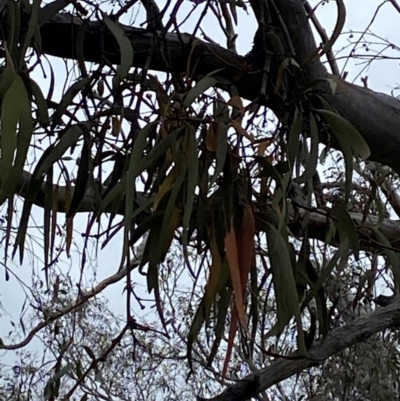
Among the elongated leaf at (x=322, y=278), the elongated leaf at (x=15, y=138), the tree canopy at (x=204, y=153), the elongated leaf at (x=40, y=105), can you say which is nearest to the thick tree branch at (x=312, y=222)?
the tree canopy at (x=204, y=153)

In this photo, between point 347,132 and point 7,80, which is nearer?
point 7,80

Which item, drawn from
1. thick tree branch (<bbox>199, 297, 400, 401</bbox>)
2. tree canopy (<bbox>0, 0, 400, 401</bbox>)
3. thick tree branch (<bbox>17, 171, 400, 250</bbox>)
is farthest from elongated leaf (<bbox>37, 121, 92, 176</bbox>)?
thick tree branch (<bbox>199, 297, 400, 401</bbox>)

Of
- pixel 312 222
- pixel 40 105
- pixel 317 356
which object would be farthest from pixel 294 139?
pixel 312 222

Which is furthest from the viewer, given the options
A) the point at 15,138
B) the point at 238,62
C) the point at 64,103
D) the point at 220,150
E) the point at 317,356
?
the point at 317,356

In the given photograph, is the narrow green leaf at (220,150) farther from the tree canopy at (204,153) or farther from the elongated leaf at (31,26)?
the elongated leaf at (31,26)

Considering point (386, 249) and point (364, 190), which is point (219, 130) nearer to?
point (386, 249)

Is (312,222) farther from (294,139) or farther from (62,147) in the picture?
(62,147)

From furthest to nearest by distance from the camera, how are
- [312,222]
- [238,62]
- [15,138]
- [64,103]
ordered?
[312,222] < [238,62] < [64,103] < [15,138]

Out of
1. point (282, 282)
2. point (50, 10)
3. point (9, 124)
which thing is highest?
point (50, 10)

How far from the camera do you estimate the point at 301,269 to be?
783 mm

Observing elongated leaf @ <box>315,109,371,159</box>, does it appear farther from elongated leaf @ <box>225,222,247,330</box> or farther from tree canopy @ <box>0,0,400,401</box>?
elongated leaf @ <box>225,222,247,330</box>

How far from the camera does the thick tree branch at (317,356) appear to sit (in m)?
1.02

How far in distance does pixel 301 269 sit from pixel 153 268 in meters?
0.21

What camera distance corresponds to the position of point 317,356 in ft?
3.50
